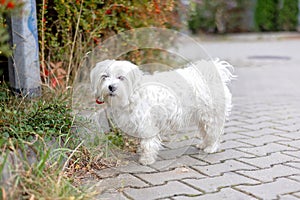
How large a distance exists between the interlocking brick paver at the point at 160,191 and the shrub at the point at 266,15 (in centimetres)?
1646

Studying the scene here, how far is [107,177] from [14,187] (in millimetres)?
958

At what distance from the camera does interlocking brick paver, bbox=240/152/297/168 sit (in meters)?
3.54

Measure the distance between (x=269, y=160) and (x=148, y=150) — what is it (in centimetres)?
91

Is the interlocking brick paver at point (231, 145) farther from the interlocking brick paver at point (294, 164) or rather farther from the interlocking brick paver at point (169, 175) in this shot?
the interlocking brick paver at point (169, 175)

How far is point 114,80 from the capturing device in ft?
10.8

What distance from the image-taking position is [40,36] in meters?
4.50

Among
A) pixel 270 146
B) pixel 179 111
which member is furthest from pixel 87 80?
pixel 270 146

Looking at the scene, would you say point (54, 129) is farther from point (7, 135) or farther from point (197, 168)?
point (197, 168)

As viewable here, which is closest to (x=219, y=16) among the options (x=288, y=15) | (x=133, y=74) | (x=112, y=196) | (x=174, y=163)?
(x=288, y=15)

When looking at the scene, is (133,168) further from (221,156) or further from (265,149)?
(265,149)

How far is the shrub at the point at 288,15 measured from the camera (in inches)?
722

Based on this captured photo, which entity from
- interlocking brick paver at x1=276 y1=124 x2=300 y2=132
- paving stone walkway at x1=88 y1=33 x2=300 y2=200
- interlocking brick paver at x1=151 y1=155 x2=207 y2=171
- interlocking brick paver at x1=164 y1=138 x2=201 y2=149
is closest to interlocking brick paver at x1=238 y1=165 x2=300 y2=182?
paving stone walkway at x1=88 y1=33 x2=300 y2=200

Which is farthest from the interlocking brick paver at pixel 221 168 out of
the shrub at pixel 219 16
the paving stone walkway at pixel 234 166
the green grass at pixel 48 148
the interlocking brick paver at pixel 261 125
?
the shrub at pixel 219 16

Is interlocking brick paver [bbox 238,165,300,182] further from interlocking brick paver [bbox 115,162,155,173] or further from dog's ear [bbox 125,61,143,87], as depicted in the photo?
dog's ear [bbox 125,61,143,87]
